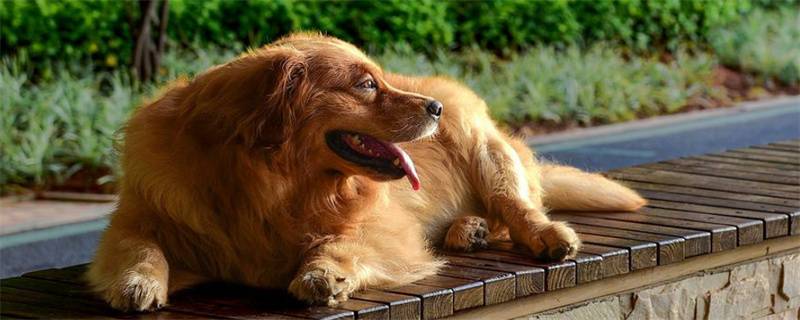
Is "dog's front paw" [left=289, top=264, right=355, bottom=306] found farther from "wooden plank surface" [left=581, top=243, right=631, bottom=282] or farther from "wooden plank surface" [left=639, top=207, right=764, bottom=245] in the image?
"wooden plank surface" [left=639, top=207, right=764, bottom=245]

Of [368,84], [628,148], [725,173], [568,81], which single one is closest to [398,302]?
[368,84]

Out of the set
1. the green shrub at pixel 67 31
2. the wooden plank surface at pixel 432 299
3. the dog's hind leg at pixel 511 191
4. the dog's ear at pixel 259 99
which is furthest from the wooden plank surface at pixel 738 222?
the green shrub at pixel 67 31

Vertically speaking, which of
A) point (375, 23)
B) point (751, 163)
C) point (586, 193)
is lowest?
point (375, 23)

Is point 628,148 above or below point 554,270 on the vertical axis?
below

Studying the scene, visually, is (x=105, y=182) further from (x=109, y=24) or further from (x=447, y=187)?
(x=447, y=187)

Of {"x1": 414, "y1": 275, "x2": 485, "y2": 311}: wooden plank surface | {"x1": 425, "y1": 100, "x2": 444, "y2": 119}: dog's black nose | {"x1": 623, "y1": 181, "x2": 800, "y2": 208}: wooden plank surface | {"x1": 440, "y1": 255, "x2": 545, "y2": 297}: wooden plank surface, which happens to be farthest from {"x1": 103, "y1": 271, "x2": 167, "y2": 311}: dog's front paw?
{"x1": 623, "y1": 181, "x2": 800, "y2": 208}: wooden plank surface

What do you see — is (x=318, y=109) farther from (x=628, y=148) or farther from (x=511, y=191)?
(x=628, y=148)

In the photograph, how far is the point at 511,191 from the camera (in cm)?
462

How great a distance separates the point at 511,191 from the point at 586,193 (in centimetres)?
Result: 64

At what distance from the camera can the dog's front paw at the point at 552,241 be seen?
13.9 ft

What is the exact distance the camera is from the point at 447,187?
4637 mm

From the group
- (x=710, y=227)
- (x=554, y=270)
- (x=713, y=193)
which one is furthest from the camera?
(x=713, y=193)

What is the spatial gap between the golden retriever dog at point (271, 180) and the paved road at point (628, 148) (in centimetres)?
367

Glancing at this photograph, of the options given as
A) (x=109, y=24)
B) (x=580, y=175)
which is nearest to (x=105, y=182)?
(x=109, y=24)
